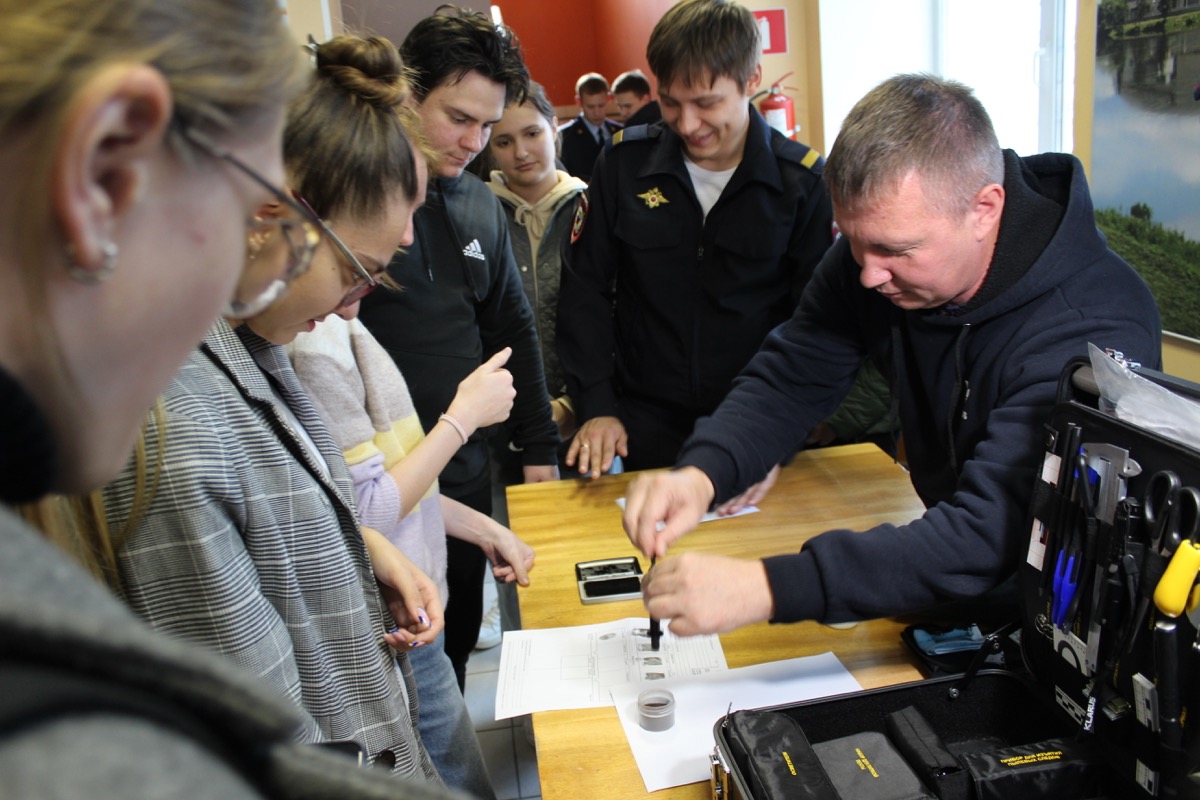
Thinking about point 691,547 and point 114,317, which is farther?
point 691,547

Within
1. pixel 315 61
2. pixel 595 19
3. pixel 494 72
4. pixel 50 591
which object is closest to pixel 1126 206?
pixel 494 72

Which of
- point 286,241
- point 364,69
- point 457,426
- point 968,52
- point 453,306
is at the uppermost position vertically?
point 364,69

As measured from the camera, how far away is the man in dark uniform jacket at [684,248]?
2123 mm

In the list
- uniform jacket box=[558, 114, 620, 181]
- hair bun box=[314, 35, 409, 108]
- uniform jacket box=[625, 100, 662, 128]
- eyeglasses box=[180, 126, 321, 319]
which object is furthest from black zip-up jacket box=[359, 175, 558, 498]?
uniform jacket box=[558, 114, 620, 181]

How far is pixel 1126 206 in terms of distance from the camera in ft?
8.69

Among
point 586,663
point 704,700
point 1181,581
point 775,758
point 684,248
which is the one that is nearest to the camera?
point 1181,581

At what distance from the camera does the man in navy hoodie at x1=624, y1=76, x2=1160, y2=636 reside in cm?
117

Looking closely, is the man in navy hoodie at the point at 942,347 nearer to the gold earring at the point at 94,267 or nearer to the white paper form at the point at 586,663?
the white paper form at the point at 586,663

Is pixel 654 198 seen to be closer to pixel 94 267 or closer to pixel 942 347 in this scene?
pixel 942 347

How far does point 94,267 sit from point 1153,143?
287 centimetres

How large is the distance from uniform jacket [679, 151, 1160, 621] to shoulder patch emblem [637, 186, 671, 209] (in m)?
0.63

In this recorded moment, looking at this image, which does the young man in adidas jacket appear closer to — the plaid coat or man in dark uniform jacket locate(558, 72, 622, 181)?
the plaid coat

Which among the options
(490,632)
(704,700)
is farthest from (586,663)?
(490,632)

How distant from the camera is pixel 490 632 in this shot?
9.95 ft
